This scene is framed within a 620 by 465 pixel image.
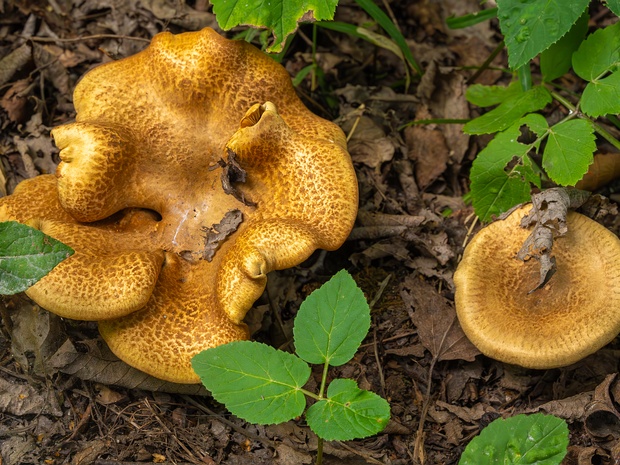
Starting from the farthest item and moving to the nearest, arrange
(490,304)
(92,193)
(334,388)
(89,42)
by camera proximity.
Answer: (89,42) < (490,304) < (92,193) < (334,388)

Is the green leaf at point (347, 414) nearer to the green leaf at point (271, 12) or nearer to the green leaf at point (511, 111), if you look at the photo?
the green leaf at point (511, 111)

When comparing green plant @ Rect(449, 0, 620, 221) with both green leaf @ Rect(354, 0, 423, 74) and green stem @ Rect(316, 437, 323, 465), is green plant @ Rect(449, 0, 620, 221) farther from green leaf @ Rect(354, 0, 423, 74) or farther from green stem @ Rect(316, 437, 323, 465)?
green stem @ Rect(316, 437, 323, 465)

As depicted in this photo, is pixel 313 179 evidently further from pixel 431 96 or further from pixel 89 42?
pixel 89 42

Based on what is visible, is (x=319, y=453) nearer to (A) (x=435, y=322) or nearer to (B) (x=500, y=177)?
(A) (x=435, y=322)

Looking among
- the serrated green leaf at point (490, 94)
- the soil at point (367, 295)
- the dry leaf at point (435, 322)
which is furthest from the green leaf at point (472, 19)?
the dry leaf at point (435, 322)

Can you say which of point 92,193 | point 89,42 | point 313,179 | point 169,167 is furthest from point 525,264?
point 89,42

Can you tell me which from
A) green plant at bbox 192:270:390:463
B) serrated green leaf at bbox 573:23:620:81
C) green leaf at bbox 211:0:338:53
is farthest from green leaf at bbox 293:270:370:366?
serrated green leaf at bbox 573:23:620:81
